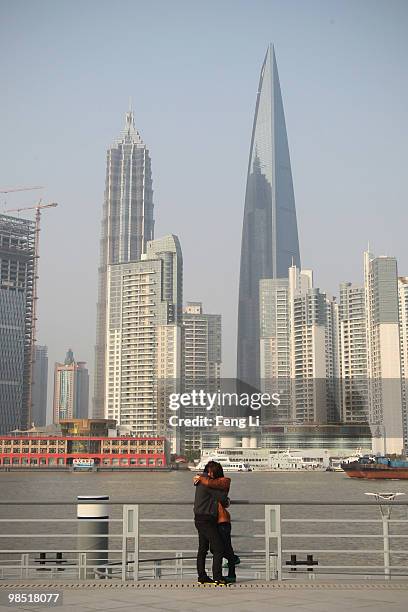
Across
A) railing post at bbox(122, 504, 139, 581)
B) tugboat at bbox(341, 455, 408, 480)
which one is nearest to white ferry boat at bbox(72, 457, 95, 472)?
tugboat at bbox(341, 455, 408, 480)

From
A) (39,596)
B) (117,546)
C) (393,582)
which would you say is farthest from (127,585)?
(117,546)

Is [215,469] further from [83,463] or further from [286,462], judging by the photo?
[286,462]

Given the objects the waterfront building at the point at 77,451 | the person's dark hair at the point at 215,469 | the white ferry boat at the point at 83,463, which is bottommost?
the white ferry boat at the point at 83,463

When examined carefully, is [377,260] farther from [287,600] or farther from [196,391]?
[287,600]

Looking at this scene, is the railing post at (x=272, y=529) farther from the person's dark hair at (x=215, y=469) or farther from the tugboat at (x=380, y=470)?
the tugboat at (x=380, y=470)

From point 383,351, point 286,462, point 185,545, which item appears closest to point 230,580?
point 185,545

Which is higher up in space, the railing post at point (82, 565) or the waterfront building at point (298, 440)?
the railing post at point (82, 565)

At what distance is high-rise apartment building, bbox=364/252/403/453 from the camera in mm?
163875

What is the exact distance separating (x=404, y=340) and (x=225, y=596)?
17703 cm

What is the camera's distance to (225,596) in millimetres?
8203

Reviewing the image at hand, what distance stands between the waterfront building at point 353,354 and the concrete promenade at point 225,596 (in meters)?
171

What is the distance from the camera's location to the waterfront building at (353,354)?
182038 millimetres

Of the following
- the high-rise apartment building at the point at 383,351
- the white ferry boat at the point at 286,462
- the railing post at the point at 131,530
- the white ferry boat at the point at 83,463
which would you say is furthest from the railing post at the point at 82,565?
the high-rise apartment building at the point at 383,351

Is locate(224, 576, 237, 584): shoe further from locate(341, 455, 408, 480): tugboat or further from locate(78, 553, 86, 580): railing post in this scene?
locate(341, 455, 408, 480): tugboat
